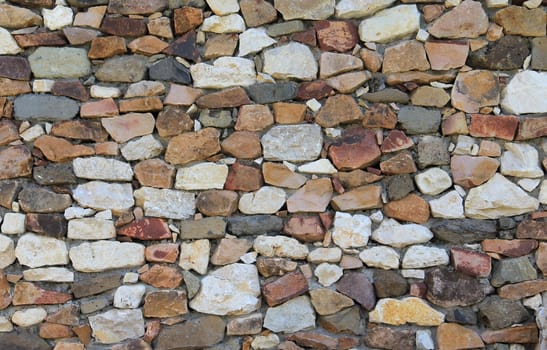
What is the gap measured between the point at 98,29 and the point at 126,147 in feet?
1.63

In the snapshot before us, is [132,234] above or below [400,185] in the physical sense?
below

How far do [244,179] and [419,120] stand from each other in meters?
0.74

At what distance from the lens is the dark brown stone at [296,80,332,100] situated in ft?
7.63

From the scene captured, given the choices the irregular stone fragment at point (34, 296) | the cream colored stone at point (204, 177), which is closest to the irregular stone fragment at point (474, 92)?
the cream colored stone at point (204, 177)

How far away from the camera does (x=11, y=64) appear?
2.33 metres

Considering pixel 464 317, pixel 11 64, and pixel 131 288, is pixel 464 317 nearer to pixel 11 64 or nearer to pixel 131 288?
pixel 131 288

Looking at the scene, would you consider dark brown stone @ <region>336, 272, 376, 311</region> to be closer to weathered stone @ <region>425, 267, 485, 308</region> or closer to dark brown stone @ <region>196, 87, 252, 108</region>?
weathered stone @ <region>425, 267, 485, 308</region>

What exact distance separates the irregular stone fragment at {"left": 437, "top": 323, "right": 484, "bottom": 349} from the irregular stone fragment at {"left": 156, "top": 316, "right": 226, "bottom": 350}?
0.86 metres

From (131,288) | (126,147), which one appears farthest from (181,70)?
(131,288)

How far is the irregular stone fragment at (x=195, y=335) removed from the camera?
228 cm

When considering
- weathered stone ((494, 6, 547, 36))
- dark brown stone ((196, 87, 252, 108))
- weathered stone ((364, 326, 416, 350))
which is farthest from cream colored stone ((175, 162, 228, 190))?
weathered stone ((494, 6, 547, 36))

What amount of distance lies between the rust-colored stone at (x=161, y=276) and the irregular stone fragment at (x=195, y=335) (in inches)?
6.8

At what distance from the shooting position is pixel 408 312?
89.8 inches

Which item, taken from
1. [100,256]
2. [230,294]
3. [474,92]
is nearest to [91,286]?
[100,256]
